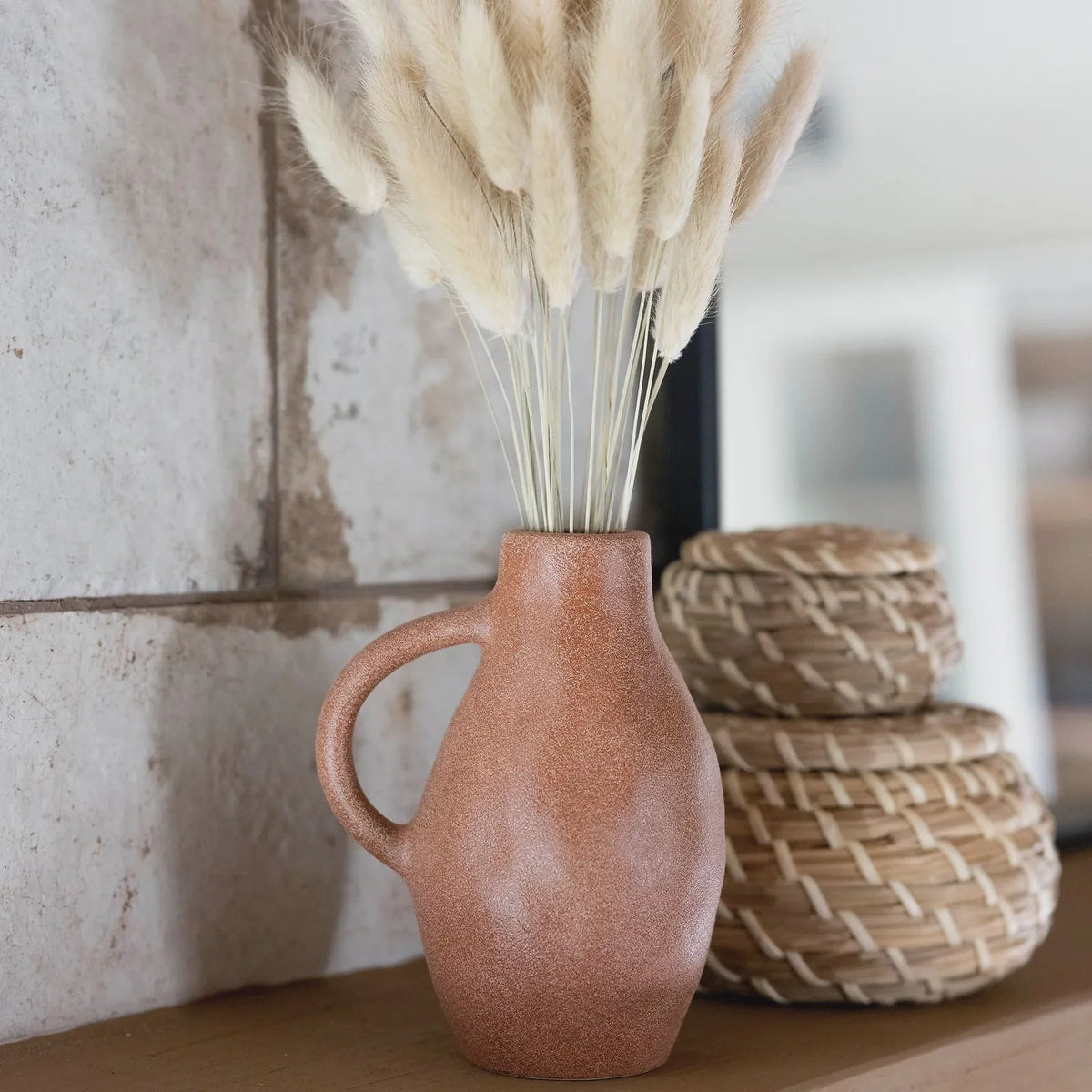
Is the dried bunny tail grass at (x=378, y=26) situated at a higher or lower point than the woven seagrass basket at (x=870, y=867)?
higher

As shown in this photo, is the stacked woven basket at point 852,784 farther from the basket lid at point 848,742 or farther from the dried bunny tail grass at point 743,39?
the dried bunny tail grass at point 743,39

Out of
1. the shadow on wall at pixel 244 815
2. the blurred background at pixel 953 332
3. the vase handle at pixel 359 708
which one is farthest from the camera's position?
the blurred background at pixel 953 332

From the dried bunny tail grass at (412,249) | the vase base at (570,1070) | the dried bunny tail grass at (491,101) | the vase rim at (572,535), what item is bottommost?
the vase base at (570,1070)

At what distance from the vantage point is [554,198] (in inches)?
22.3

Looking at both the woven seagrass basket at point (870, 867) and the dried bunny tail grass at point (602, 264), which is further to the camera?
the woven seagrass basket at point (870, 867)

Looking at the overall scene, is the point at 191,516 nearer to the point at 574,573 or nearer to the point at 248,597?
the point at 248,597

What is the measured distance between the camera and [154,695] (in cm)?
75

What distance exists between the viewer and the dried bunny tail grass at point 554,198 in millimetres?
559

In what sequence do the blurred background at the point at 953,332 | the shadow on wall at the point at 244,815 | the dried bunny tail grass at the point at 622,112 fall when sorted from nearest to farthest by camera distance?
the dried bunny tail grass at the point at 622,112
the shadow on wall at the point at 244,815
the blurred background at the point at 953,332

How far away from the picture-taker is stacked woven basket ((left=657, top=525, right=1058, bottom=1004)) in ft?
2.45

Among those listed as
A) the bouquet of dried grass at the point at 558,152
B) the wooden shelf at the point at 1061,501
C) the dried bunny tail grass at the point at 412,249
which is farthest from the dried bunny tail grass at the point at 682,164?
the wooden shelf at the point at 1061,501

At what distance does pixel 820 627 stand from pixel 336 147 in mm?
405

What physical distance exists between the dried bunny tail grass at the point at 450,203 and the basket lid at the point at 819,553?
28 centimetres

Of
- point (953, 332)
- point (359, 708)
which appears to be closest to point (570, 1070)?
point (359, 708)
